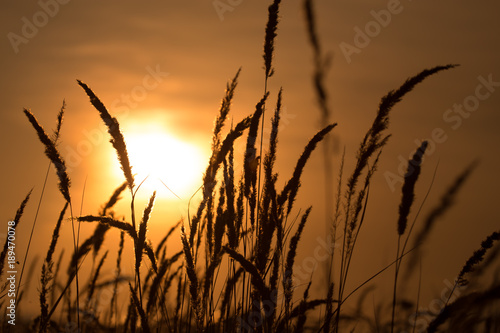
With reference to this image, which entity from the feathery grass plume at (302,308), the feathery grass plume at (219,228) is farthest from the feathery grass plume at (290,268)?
the feathery grass plume at (219,228)

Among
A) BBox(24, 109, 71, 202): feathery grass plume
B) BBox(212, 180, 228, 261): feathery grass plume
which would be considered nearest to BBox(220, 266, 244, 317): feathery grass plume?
BBox(212, 180, 228, 261): feathery grass plume

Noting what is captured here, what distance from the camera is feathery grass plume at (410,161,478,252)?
2.72 meters

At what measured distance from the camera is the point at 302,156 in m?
2.54

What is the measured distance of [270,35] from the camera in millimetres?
2795

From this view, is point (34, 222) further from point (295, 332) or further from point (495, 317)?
point (495, 317)

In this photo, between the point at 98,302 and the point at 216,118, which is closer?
the point at 216,118

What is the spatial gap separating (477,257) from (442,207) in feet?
1.35

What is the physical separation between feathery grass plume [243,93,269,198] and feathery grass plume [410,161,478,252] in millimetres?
839

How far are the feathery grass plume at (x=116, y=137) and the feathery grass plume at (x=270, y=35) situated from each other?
2.92 ft

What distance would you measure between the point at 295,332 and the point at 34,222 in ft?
5.10

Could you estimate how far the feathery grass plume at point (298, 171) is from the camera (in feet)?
8.27

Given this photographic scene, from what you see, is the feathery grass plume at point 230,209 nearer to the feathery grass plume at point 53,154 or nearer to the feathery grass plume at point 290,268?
the feathery grass plume at point 290,268

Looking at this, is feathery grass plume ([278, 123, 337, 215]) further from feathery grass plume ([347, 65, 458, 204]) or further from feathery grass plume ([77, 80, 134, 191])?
feathery grass plume ([77, 80, 134, 191])

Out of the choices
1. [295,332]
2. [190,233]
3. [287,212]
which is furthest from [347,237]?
[190,233]
